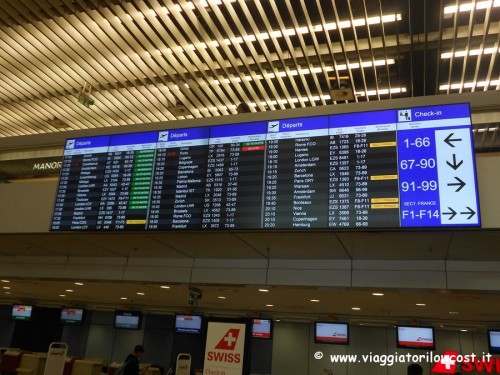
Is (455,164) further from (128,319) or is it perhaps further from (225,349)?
(128,319)

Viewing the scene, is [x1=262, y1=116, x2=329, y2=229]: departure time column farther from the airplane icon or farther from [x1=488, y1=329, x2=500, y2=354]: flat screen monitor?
[x1=488, y1=329, x2=500, y2=354]: flat screen monitor

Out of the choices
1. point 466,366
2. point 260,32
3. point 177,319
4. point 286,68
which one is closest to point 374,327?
point 466,366

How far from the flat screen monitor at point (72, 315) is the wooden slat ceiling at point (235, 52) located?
6552 millimetres

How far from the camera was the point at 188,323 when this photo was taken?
36.3 ft

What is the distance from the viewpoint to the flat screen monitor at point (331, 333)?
9883 millimetres

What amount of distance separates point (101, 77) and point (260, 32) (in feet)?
9.66

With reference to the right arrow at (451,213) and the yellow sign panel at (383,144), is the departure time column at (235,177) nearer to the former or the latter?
the yellow sign panel at (383,144)

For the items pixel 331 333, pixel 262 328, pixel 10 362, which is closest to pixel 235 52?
pixel 331 333

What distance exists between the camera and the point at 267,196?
13.4 feet

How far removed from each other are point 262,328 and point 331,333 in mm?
1658

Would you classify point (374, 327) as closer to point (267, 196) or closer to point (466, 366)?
point (466, 366)

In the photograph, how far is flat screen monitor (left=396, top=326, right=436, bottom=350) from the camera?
9.11 metres

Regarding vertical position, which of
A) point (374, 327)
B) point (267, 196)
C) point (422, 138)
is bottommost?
point (374, 327)

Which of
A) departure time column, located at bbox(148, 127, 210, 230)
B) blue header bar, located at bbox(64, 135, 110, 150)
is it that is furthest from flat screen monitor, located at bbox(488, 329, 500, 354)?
blue header bar, located at bbox(64, 135, 110, 150)
